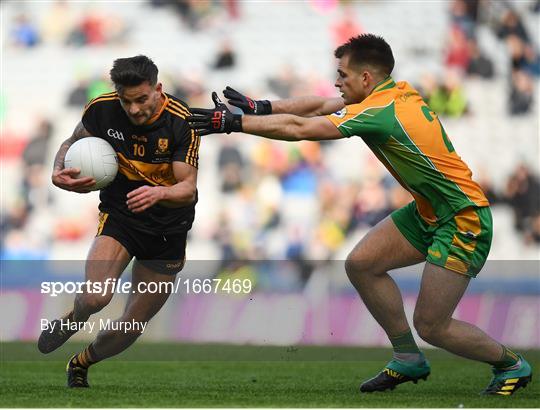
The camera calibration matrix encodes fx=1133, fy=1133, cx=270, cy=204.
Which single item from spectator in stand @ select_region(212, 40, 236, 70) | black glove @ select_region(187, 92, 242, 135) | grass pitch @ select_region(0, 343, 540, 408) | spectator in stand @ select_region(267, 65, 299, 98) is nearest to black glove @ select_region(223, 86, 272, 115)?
black glove @ select_region(187, 92, 242, 135)

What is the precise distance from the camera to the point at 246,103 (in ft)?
24.8

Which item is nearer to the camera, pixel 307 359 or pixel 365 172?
pixel 307 359

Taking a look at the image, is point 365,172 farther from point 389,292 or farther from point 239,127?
point 239,127

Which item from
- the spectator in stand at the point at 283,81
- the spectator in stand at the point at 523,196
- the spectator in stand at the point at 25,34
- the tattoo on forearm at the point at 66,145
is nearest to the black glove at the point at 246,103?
the tattoo on forearm at the point at 66,145

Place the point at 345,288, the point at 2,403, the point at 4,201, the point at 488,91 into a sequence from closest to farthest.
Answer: the point at 2,403, the point at 345,288, the point at 4,201, the point at 488,91

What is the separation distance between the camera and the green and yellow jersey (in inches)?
289

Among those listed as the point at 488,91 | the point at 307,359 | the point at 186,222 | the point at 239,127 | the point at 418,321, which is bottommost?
the point at 307,359

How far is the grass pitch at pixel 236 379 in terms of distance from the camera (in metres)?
7.04

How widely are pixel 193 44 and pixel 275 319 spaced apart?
6.62 metres

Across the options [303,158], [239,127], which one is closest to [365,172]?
[303,158]

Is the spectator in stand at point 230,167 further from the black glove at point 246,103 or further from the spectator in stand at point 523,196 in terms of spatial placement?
the black glove at point 246,103

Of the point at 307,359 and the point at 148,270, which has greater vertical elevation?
the point at 148,270

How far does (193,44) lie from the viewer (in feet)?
56.4

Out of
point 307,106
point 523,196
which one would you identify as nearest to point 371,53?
point 307,106
